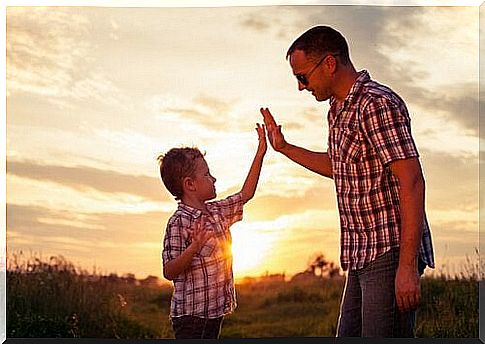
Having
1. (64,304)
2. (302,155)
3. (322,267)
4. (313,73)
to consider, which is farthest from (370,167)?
(64,304)

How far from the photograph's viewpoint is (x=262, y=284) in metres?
6.37

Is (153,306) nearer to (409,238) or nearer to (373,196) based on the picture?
(373,196)

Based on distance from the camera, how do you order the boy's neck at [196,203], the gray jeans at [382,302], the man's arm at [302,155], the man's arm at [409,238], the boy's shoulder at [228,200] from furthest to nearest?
the boy's shoulder at [228,200] < the boy's neck at [196,203] < the man's arm at [302,155] < the gray jeans at [382,302] < the man's arm at [409,238]

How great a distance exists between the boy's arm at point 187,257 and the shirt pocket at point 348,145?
4.46ft

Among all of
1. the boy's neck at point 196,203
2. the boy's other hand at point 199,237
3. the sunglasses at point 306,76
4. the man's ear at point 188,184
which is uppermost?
the sunglasses at point 306,76

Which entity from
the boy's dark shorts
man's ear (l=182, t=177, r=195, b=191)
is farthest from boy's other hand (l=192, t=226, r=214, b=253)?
the boy's dark shorts

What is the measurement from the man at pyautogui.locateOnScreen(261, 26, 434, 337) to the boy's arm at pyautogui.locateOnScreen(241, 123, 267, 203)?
58.1 inches

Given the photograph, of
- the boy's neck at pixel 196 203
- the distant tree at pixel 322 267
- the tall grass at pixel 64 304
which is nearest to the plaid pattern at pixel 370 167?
the boy's neck at pixel 196 203

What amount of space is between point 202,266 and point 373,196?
1.60 meters

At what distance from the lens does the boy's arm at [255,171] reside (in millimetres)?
6184

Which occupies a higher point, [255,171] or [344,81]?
[344,81]

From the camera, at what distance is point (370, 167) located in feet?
14.4

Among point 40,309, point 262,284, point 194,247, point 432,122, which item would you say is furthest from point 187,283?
point 432,122

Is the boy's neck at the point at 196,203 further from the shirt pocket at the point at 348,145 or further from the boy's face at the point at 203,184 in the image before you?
the shirt pocket at the point at 348,145
